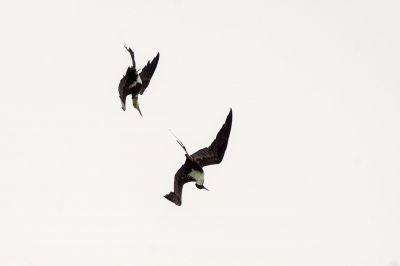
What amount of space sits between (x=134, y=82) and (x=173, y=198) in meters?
3.50

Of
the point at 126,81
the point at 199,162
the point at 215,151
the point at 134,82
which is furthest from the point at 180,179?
the point at 126,81

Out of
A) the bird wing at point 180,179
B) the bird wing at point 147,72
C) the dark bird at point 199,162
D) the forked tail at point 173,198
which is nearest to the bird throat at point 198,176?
the dark bird at point 199,162

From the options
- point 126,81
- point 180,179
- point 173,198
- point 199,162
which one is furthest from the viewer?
point 180,179

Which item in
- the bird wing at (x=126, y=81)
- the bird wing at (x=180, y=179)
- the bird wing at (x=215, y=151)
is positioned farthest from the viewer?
the bird wing at (x=180, y=179)

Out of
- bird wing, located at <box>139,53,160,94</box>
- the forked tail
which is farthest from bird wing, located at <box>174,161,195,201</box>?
bird wing, located at <box>139,53,160,94</box>

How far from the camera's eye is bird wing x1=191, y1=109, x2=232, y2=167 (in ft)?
49.3

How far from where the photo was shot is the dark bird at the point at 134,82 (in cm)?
1522

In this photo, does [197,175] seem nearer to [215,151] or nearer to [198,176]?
[198,176]

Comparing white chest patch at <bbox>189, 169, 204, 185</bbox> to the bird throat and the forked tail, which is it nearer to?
the bird throat

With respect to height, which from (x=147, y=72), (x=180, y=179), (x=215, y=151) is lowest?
(x=180, y=179)

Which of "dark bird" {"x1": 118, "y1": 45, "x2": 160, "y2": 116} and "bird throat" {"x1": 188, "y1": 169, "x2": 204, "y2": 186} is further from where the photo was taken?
"bird throat" {"x1": 188, "y1": 169, "x2": 204, "y2": 186}

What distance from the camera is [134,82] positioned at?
1542 centimetres

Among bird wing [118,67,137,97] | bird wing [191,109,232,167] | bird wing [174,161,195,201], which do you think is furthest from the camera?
bird wing [174,161,195,201]

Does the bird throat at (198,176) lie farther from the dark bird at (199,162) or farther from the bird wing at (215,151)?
the bird wing at (215,151)
